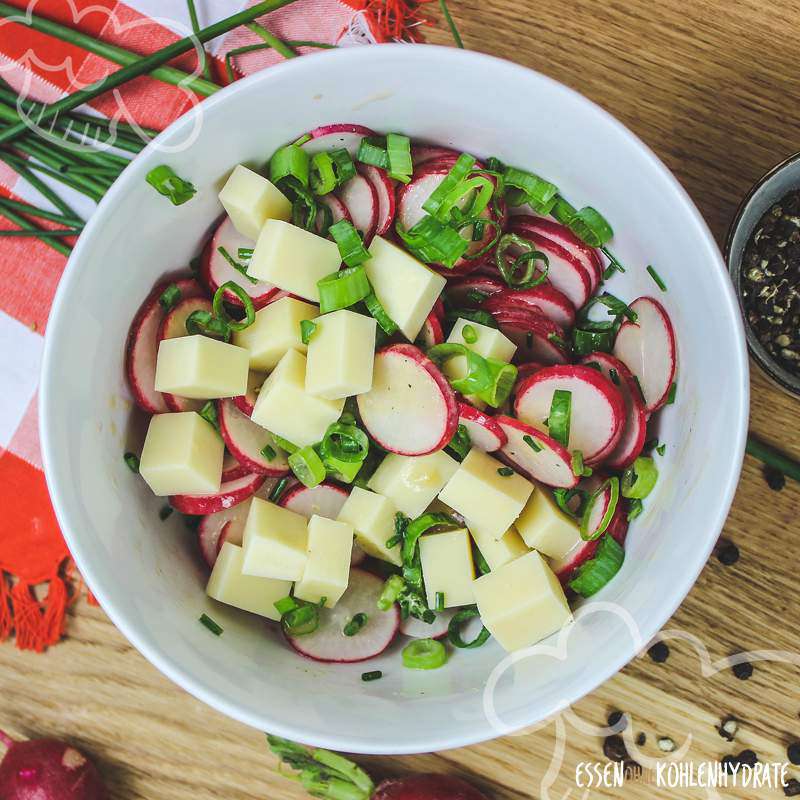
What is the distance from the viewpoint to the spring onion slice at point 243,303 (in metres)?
1.25

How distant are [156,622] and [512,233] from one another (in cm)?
81

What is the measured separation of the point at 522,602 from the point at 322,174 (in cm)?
71

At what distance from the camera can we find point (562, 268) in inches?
51.4

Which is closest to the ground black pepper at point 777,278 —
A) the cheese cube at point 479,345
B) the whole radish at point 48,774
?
the cheese cube at point 479,345

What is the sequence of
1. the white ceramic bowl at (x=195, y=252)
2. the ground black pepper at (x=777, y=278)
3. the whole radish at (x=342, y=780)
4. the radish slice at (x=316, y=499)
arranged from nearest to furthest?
the white ceramic bowl at (x=195, y=252) → the radish slice at (x=316, y=499) → the ground black pepper at (x=777, y=278) → the whole radish at (x=342, y=780)

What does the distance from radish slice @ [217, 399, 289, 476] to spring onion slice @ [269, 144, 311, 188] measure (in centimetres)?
36

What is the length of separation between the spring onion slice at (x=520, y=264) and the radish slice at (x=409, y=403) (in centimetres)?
19

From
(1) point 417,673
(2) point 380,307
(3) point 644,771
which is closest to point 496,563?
(1) point 417,673

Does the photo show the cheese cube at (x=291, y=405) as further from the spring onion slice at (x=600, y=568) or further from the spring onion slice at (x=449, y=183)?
the spring onion slice at (x=600, y=568)

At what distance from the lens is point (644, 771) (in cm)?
159

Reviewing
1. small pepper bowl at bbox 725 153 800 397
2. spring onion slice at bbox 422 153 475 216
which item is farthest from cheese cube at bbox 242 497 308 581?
small pepper bowl at bbox 725 153 800 397

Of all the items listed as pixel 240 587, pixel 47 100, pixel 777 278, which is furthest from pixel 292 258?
pixel 777 278

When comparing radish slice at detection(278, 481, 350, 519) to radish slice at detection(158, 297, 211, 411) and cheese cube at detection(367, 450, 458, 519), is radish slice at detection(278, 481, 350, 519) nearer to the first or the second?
cheese cube at detection(367, 450, 458, 519)

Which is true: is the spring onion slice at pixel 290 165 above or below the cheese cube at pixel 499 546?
above
